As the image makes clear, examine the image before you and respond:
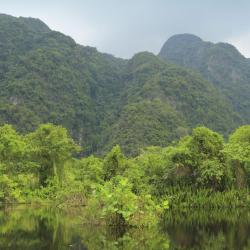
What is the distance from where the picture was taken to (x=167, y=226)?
83.1 ft

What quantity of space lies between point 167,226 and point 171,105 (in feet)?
390

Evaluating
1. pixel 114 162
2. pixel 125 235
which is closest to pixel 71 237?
pixel 125 235

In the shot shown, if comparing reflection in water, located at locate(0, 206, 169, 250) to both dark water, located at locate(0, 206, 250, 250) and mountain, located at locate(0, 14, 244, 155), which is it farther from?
mountain, located at locate(0, 14, 244, 155)

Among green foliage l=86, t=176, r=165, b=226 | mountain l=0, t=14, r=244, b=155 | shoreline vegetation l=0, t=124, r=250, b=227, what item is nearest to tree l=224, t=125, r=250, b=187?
shoreline vegetation l=0, t=124, r=250, b=227

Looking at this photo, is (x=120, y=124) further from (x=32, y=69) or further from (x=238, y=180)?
(x=238, y=180)

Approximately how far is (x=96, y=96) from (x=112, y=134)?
4623 cm

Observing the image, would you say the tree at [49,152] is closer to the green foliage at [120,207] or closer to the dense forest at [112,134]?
the dense forest at [112,134]

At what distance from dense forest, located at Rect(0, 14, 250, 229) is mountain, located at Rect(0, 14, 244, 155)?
410 millimetres

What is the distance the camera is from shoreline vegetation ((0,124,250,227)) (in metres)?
26.0

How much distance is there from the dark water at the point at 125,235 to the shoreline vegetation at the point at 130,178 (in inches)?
57.6

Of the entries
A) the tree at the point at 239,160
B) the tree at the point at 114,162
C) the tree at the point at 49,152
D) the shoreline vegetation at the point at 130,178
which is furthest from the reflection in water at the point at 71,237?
the tree at the point at 49,152

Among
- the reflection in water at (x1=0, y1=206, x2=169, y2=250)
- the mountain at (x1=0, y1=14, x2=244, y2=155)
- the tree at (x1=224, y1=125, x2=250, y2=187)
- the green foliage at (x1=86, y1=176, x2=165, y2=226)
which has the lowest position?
the reflection in water at (x1=0, y1=206, x2=169, y2=250)

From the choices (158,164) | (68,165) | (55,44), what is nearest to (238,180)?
(158,164)

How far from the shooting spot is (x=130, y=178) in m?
39.2
